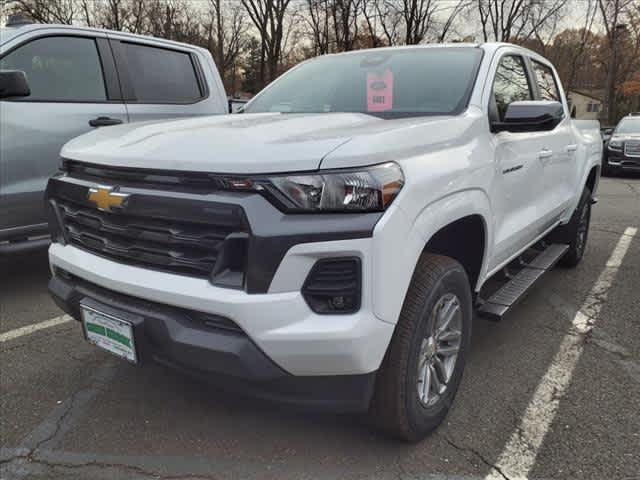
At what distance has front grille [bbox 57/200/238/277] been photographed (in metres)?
1.88

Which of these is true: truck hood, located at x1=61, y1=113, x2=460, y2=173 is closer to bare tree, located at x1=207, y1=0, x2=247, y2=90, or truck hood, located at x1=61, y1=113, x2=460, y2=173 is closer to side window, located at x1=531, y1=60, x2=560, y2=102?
side window, located at x1=531, y1=60, x2=560, y2=102

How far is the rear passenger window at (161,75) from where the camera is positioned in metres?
4.79

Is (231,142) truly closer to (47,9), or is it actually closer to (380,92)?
(380,92)

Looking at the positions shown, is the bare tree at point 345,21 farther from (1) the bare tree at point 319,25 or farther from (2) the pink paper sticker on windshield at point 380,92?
(2) the pink paper sticker on windshield at point 380,92

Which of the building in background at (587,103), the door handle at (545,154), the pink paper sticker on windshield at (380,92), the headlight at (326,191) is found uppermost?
the pink paper sticker on windshield at (380,92)

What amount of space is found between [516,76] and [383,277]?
2.29 meters

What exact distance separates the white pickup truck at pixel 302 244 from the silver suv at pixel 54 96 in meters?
1.65

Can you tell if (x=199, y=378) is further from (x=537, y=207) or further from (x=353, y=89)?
(x=537, y=207)

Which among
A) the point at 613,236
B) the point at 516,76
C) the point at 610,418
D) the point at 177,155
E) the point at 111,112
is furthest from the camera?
the point at 613,236

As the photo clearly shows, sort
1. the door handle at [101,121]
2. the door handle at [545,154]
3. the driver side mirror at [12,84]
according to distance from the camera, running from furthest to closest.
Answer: the door handle at [101,121] → the driver side mirror at [12,84] → the door handle at [545,154]

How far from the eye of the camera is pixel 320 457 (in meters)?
2.25

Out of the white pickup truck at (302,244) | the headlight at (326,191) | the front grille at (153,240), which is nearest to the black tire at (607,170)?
the white pickup truck at (302,244)

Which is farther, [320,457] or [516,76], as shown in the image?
[516,76]

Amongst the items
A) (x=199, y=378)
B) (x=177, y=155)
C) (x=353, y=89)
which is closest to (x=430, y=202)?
(x=177, y=155)
